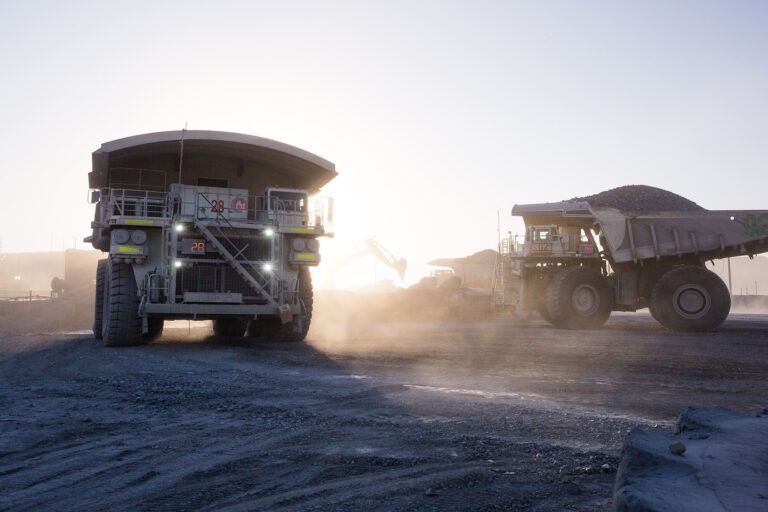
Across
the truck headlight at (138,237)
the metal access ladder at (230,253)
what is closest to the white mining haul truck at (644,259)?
the metal access ladder at (230,253)

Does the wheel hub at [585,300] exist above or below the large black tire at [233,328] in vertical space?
above

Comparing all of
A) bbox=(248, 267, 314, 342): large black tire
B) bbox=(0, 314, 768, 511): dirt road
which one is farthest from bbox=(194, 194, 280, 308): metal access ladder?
bbox=(0, 314, 768, 511): dirt road

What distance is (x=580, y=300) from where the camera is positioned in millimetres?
18281

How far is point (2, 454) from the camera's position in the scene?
4.09 m

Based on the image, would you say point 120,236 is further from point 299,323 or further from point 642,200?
point 642,200

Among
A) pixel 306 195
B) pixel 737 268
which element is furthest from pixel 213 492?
pixel 737 268

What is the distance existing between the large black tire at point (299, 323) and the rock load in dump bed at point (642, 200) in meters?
15.4

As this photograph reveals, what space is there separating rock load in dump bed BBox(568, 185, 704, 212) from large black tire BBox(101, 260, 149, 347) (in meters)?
18.3

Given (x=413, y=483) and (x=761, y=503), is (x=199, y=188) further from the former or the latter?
(x=761, y=503)

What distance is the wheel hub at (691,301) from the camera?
1716 cm

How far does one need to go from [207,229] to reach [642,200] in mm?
19610

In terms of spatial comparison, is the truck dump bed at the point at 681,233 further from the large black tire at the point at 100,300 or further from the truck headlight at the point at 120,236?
the large black tire at the point at 100,300

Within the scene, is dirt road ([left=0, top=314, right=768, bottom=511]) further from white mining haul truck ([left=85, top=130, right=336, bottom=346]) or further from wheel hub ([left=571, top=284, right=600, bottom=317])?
wheel hub ([left=571, top=284, right=600, bottom=317])

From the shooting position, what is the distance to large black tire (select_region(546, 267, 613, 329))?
713 inches
